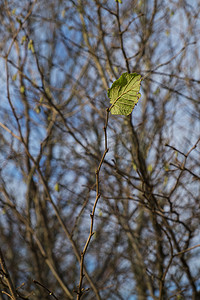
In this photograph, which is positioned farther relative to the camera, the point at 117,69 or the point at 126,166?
the point at 126,166

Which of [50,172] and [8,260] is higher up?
[50,172]

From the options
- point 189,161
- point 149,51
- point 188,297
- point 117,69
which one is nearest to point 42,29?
point 149,51

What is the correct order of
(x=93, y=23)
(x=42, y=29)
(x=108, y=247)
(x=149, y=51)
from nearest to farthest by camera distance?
(x=93, y=23) → (x=149, y=51) → (x=108, y=247) → (x=42, y=29)

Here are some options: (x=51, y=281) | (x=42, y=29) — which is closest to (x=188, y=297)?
(x=51, y=281)

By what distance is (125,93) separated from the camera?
3.76ft

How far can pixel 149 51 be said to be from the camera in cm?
377

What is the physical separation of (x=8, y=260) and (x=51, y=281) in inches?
26.6

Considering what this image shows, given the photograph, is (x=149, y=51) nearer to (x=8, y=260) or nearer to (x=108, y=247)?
(x=108, y=247)

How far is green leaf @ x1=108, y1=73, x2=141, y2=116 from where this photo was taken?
112 cm

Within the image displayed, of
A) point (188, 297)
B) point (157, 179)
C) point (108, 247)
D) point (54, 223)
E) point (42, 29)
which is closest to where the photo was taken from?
point (157, 179)

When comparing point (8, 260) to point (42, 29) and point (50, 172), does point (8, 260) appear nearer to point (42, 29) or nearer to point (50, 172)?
point (50, 172)

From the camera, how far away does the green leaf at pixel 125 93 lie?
1119 millimetres

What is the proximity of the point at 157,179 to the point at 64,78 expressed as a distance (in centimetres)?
294

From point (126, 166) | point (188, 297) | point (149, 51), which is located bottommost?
point (188, 297)
